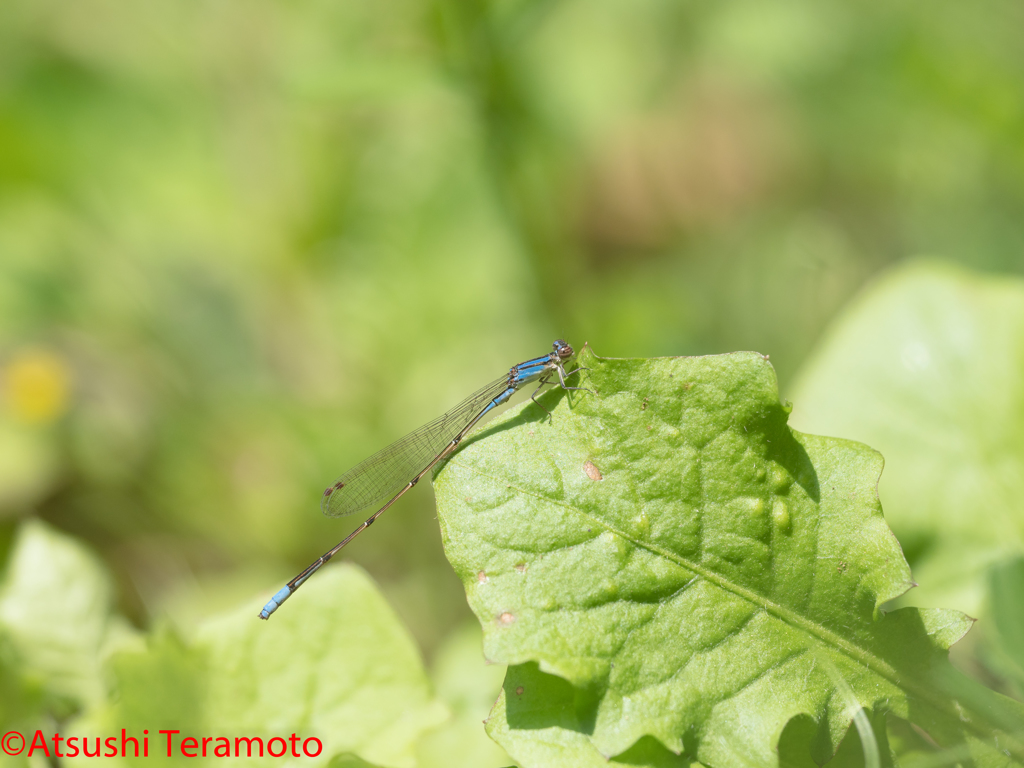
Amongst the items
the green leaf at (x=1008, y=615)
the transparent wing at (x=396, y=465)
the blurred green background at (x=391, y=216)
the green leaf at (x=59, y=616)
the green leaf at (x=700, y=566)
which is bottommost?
the green leaf at (x=1008, y=615)

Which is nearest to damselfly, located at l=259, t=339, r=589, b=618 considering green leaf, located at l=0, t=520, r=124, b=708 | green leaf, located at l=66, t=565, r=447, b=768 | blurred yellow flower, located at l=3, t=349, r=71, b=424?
green leaf, located at l=0, t=520, r=124, b=708

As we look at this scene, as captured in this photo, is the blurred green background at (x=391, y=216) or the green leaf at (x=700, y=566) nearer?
the green leaf at (x=700, y=566)

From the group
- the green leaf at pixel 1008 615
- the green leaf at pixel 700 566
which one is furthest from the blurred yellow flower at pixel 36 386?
the green leaf at pixel 1008 615

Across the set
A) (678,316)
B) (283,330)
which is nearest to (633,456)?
(678,316)

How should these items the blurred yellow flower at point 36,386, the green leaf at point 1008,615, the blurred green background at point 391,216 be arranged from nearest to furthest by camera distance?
the green leaf at point 1008,615, the blurred green background at point 391,216, the blurred yellow flower at point 36,386

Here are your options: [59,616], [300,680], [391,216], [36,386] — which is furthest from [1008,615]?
[36,386]

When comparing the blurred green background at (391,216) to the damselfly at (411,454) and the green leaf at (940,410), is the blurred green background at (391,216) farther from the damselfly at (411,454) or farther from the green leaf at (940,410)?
the green leaf at (940,410)

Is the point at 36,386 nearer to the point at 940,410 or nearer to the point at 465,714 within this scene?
the point at 465,714

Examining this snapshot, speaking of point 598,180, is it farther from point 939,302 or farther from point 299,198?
point 939,302
